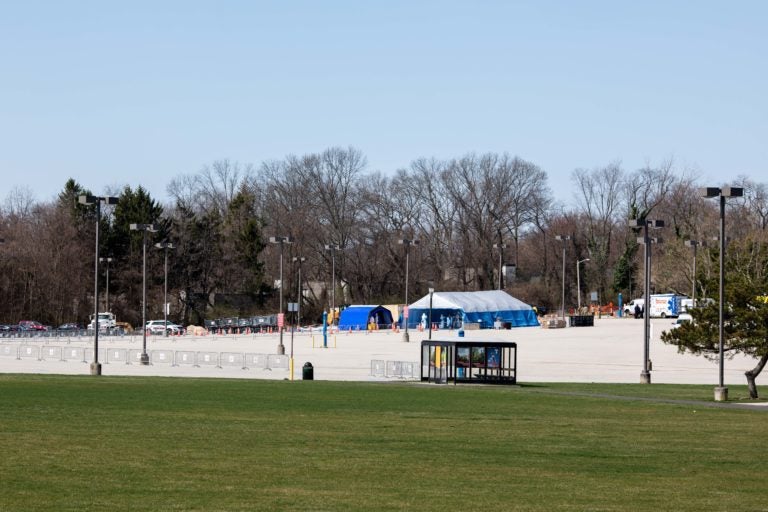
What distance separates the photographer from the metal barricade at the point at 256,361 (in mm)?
66250

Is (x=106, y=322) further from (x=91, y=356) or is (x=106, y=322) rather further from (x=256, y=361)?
(x=256, y=361)

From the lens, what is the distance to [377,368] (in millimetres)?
60000

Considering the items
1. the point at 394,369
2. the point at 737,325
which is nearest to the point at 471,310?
the point at 394,369

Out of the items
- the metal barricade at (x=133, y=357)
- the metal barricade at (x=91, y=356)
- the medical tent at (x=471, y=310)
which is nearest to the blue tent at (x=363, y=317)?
the medical tent at (x=471, y=310)

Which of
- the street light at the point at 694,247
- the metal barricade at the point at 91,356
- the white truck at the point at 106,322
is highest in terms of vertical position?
the street light at the point at 694,247

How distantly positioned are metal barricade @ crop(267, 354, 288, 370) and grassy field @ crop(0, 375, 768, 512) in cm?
2654

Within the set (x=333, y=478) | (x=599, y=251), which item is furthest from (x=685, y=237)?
(x=333, y=478)

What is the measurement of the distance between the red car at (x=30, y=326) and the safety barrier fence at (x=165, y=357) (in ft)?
143

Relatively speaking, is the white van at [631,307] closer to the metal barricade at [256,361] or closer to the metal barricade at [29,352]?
the metal barricade at [29,352]

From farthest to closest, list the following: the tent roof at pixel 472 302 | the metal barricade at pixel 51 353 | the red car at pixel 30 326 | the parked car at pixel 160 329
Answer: the red car at pixel 30 326 → the parked car at pixel 160 329 → the tent roof at pixel 472 302 → the metal barricade at pixel 51 353

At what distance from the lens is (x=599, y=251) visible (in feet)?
550

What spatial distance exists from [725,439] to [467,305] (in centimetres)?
9887

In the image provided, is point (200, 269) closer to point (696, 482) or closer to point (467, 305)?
point (467, 305)

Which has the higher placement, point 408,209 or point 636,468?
point 408,209
